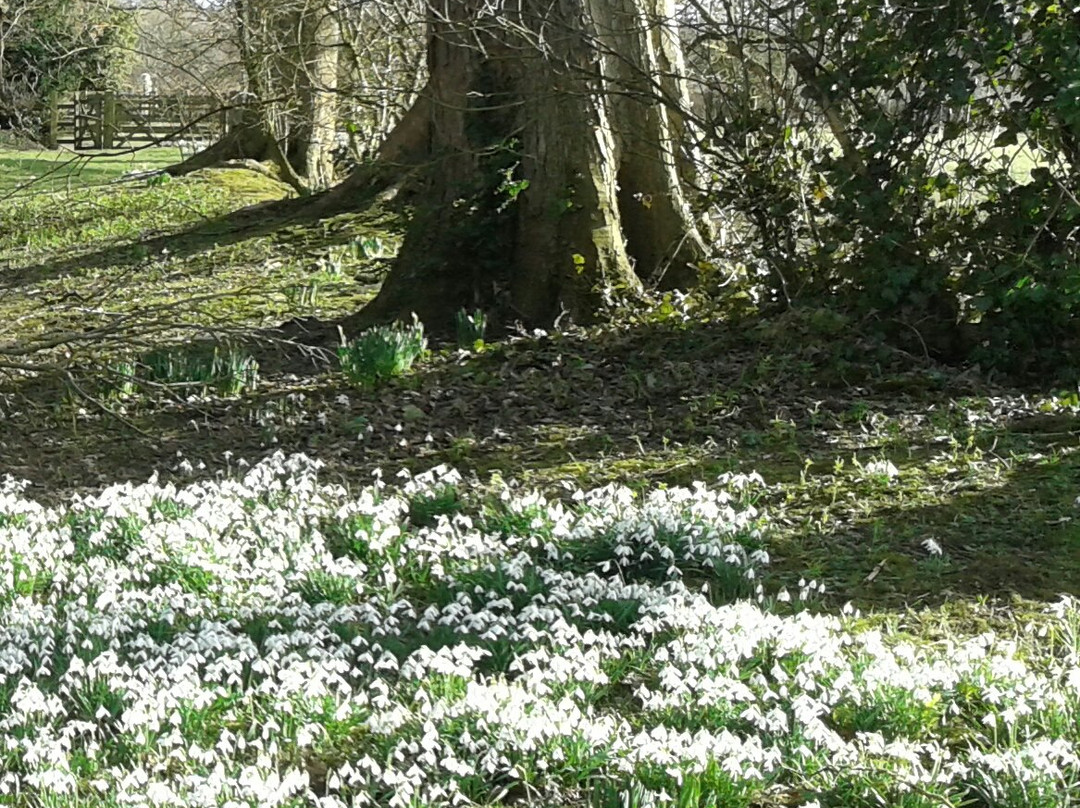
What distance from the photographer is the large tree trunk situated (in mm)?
8422

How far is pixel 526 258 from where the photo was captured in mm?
8719

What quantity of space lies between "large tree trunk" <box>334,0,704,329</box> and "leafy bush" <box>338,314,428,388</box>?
116 cm

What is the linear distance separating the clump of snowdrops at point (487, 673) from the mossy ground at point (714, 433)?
465 millimetres

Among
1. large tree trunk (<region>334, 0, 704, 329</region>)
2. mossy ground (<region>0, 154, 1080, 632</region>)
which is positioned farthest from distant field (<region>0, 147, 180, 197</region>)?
mossy ground (<region>0, 154, 1080, 632</region>)

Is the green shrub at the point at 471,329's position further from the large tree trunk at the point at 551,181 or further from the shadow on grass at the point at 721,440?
the large tree trunk at the point at 551,181

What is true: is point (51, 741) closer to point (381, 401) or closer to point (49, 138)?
point (381, 401)

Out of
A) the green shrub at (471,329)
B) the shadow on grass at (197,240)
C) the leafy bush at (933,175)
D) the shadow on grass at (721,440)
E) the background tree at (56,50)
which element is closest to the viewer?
the shadow on grass at (721,440)

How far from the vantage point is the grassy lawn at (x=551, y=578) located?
11.3 ft

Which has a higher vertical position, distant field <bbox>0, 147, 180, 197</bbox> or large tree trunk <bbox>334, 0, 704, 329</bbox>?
distant field <bbox>0, 147, 180, 197</bbox>

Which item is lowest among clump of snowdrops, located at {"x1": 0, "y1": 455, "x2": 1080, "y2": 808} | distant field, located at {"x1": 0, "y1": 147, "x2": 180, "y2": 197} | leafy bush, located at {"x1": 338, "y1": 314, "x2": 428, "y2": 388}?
clump of snowdrops, located at {"x1": 0, "y1": 455, "x2": 1080, "y2": 808}

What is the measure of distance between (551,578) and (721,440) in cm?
223

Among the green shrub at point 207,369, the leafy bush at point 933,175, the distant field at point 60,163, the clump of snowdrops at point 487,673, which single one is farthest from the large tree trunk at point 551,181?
the distant field at point 60,163

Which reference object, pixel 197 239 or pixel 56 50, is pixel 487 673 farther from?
pixel 56 50

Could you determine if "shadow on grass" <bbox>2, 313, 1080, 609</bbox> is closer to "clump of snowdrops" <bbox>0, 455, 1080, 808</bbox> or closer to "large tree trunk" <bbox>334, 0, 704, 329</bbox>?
"clump of snowdrops" <bbox>0, 455, 1080, 808</bbox>
